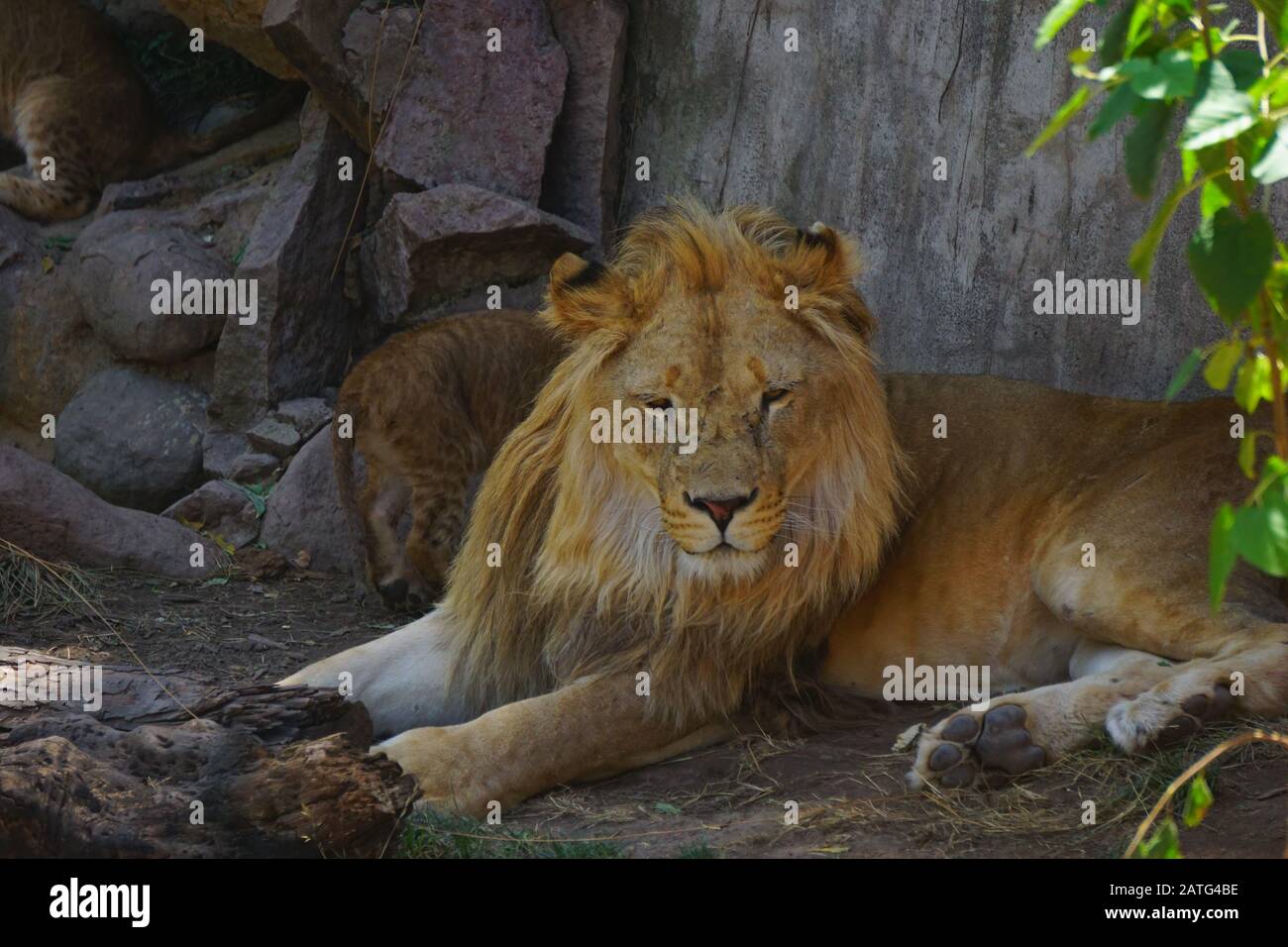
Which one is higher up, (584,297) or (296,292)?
(296,292)

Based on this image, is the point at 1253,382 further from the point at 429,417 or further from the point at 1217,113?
the point at 429,417

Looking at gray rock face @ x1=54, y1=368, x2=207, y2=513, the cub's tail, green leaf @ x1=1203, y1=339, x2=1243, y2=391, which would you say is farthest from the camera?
the cub's tail

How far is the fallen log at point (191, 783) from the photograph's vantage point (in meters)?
3.09

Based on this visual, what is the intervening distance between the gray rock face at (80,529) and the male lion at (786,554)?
2.00 m

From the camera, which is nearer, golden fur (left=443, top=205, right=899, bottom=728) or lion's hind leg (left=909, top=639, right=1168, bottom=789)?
lion's hind leg (left=909, top=639, right=1168, bottom=789)

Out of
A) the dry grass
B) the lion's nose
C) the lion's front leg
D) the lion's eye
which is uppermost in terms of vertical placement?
the lion's eye

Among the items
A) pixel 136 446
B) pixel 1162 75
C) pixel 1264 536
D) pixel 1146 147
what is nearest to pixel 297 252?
pixel 136 446

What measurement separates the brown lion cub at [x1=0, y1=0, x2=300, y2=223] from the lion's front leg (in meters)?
4.64

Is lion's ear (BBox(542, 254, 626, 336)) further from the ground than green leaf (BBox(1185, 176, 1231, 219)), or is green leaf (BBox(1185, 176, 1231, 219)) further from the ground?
lion's ear (BBox(542, 254, 626, 336))

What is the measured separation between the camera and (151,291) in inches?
288

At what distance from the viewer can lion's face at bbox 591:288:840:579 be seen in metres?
3.99

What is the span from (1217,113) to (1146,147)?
190 mm

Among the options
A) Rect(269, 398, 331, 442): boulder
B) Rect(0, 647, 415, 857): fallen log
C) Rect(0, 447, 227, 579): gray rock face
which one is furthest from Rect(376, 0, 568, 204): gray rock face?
Rect(0, 647, 415, 857): fallen log

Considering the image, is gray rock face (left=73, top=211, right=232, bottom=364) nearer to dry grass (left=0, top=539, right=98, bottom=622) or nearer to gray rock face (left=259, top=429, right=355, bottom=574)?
gray rock face (left=259, top=429, right=355, bottom=574)
